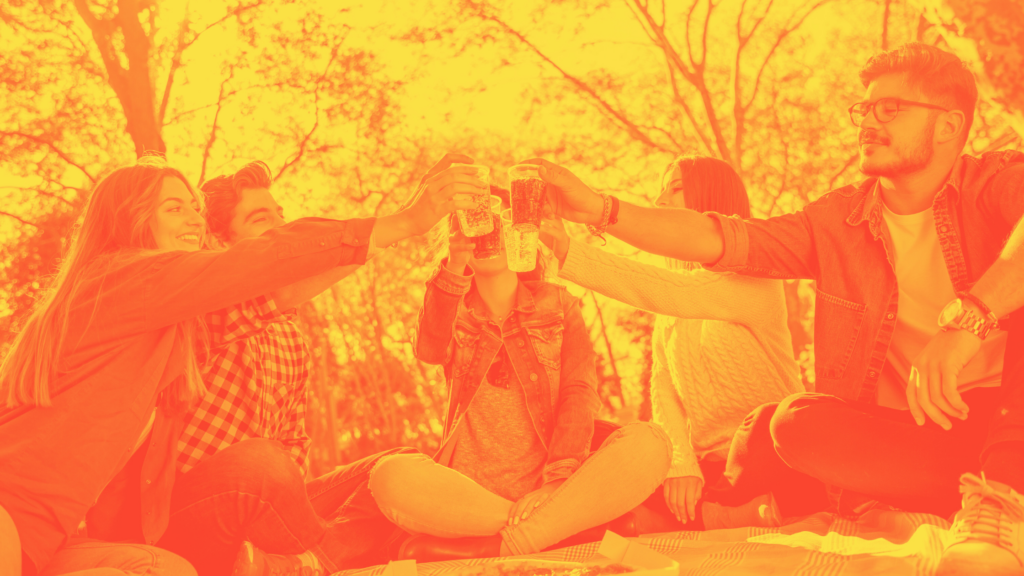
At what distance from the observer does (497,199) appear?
9.89 feet

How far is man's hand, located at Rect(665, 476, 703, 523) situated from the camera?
10.6 ft

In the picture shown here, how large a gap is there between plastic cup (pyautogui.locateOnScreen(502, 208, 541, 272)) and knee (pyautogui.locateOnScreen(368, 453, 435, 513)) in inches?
28.0

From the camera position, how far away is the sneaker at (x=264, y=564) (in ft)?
8.42

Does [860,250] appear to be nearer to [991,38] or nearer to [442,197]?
[442,197]

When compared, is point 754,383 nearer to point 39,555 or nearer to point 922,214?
point 922,214

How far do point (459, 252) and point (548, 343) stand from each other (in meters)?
0.50

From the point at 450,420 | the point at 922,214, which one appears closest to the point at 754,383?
the point at 922,214

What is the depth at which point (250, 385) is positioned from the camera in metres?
3.03

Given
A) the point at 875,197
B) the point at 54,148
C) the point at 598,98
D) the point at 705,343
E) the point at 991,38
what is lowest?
the point at 705,343

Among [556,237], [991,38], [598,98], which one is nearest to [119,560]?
[556,237]

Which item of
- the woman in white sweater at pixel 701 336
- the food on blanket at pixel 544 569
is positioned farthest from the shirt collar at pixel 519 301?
the food on blanket at pixel 544 569

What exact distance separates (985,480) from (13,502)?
240cm

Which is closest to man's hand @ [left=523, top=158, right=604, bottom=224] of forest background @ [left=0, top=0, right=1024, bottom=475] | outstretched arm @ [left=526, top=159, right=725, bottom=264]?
outstretched arm @ [left=526, top=159, right=725, bottom=264]

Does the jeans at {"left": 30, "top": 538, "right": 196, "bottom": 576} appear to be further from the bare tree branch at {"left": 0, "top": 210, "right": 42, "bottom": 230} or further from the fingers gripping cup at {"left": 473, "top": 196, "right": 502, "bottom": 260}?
the bare tree branch at {"left": 0, "top": 210, "right": 42, "bottom": 230}
